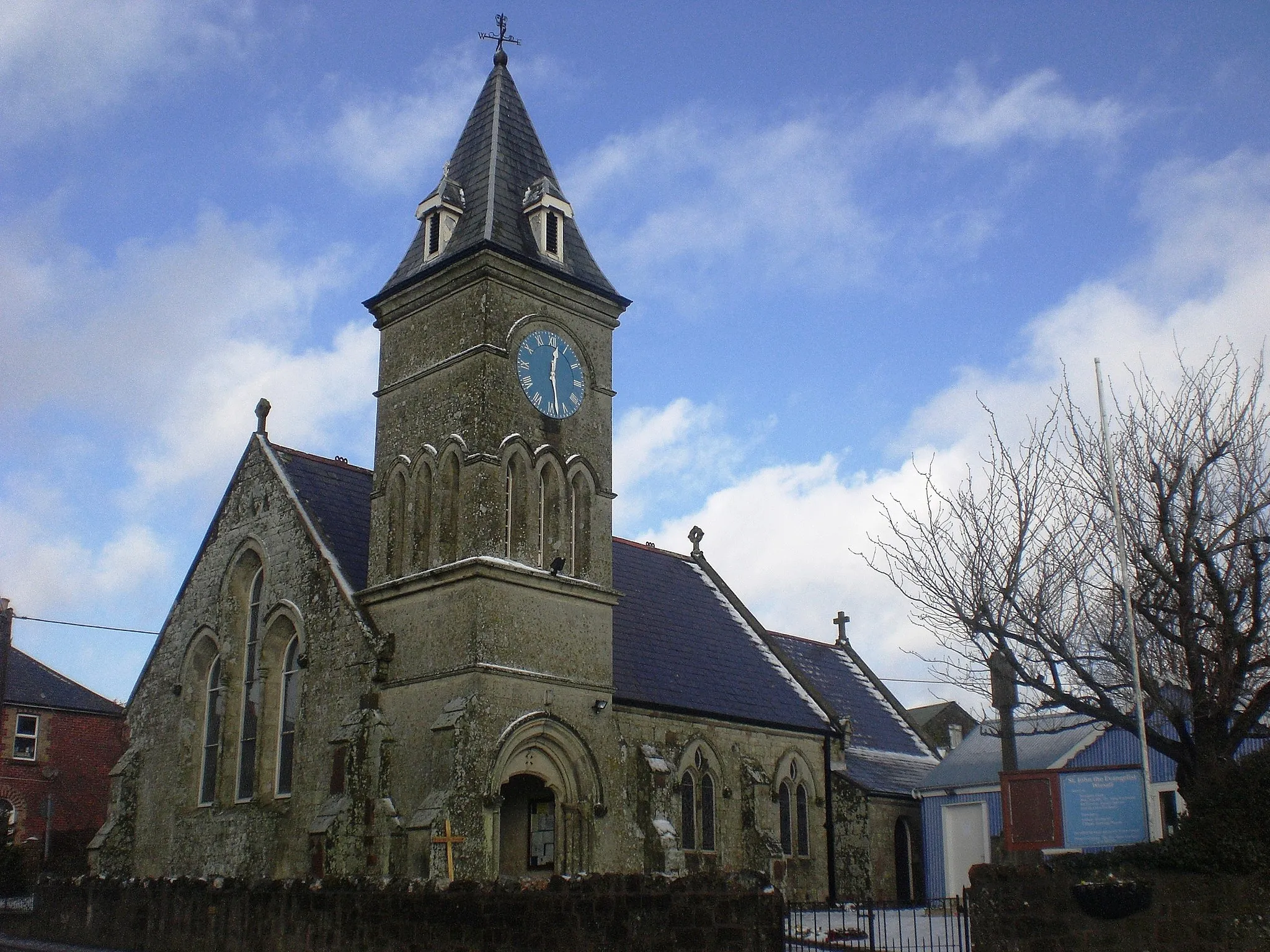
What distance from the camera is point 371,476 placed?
104 ft

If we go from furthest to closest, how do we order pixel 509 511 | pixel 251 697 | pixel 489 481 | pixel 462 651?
pixel 251 697
pixel 509 511
pixel 489 481
pixel 462 651

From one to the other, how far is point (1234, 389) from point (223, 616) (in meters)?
21.9

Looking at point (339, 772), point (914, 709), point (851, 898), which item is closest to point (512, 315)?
point (339, 772)

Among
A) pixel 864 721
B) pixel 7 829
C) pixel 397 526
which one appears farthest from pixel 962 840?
pixel 7 829

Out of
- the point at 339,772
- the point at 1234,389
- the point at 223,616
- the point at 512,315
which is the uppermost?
the point at 512,315

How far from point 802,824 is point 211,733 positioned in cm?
1529

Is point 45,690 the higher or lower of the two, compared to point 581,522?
lower

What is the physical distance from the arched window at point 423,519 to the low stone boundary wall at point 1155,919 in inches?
535

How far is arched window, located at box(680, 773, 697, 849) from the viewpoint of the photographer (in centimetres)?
2945

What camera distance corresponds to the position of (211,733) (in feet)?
96.2

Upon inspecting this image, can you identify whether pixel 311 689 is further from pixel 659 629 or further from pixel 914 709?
pixel 914 709

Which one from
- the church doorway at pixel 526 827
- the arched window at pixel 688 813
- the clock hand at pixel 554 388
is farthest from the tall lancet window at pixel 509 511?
the arched window at pixel 688 813

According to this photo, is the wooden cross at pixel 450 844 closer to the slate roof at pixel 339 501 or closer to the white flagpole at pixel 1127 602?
the slate roof at pixel 339 501

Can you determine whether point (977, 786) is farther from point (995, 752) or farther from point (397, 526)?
point (397, 526)
